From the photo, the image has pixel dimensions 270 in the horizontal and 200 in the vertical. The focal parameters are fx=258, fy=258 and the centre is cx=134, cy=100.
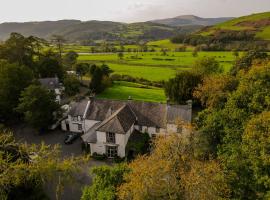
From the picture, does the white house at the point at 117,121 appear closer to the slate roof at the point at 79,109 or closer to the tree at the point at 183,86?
the slate roof at the point at 79,109

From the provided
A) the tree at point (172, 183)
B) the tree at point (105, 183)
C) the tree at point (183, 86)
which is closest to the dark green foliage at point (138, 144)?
the tree at point (105, 183)

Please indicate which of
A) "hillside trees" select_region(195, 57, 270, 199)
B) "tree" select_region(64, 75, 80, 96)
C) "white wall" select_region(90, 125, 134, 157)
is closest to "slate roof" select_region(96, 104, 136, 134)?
"white wall" select_region(90, 125, 134, 157)

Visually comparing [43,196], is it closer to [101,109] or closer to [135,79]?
[101,109]

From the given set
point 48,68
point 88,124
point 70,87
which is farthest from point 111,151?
point 48,68

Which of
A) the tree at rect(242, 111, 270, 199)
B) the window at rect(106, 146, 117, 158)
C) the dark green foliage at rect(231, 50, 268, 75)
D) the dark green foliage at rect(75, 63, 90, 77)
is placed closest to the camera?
the tree at rect(242, 111, 270, 199)

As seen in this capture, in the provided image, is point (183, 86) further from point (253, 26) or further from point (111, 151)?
point (253, 26)

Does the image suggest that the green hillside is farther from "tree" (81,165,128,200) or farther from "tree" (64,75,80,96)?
"tree" (81,165,128,200)

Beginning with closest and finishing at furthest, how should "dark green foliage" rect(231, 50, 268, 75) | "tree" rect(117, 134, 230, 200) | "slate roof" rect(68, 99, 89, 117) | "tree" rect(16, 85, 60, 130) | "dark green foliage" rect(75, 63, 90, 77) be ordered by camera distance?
"tree" rect(117, 134, 230, 200) < "tree" rect(16, 85, 60, 130) < "slate roof" rect(68, 99, 89, 117) < "dark green foliage" rect(231, 50, 268, 75) < "dark green foliage" rect(75, 63, 90, 77)
